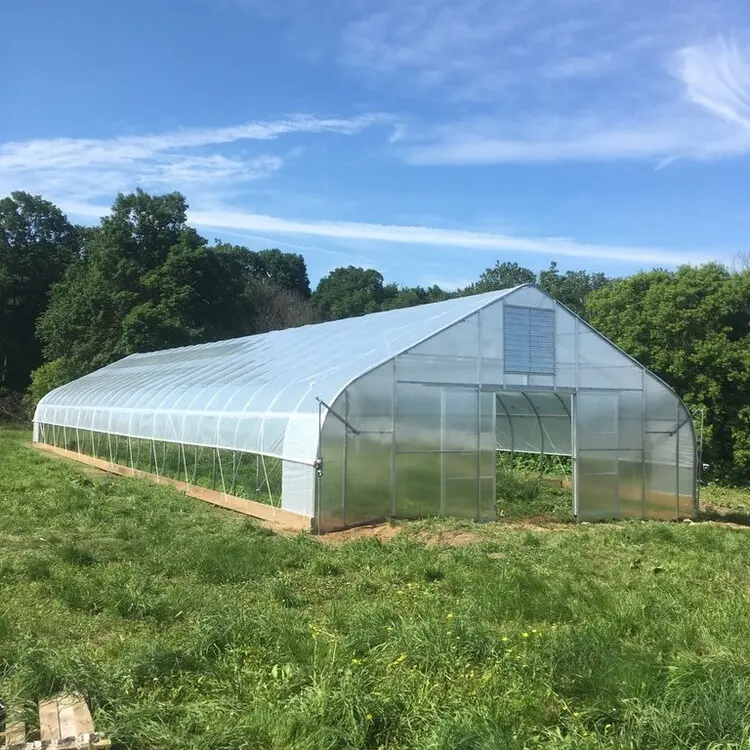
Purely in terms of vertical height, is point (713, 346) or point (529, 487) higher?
point (713, 346)

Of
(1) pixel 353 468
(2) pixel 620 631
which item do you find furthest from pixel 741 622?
(1) pixel 353 468

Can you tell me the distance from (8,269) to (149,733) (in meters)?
50.1

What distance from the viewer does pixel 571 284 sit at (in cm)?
4272

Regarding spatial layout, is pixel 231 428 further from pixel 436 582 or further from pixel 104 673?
pixel 104 673

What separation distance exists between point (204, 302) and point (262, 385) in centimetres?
2635

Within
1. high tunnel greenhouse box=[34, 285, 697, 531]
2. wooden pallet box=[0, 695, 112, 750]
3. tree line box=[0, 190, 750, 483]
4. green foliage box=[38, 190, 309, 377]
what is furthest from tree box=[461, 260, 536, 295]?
wooden pallet box=[0, 695, 112, 750]

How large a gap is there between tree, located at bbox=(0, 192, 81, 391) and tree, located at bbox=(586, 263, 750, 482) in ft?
122

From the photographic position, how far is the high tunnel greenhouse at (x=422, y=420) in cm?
1311

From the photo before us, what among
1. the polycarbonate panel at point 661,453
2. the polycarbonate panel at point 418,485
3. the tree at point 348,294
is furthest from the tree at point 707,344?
the tree at point 348,294

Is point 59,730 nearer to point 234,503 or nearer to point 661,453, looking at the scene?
point 234,503

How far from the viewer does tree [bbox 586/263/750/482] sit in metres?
23.4

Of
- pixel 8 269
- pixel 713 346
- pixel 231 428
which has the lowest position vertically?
pixel 231 428

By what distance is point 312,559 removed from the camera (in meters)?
9.17

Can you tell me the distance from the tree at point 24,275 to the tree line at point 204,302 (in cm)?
7
